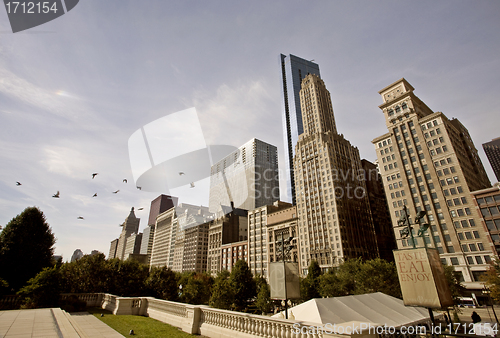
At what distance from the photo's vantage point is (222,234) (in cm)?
12606

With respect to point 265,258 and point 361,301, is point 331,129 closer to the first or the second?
point 265,258

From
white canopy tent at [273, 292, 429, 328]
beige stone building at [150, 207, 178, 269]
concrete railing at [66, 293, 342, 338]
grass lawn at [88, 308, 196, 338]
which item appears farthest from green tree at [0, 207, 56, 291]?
beige stone building at [150, 207, 178, 269]

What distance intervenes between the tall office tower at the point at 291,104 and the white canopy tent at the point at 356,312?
414 feet

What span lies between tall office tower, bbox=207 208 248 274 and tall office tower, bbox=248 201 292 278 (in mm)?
19796

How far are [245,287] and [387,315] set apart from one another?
1680 inches

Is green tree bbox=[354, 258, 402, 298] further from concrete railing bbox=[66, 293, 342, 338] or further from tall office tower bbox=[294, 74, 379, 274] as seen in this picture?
tall office tower bbox=[294, 74, 379, 274]

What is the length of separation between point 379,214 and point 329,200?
3764cm

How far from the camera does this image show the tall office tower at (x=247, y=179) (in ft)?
479

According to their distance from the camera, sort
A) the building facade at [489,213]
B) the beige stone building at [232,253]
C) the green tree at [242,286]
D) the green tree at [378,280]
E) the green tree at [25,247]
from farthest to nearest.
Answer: the beige stone building at [232,253], the building facade at [489,213], the green tree at [242,286], the green tree at [378,280], the green tree at [25,247]

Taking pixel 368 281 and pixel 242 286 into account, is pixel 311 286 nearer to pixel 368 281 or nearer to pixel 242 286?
pixel 242 286

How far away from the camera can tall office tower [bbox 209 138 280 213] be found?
146m

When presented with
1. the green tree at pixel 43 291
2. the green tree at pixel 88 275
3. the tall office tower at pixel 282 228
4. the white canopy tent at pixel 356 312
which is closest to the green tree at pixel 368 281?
the white canopy tent at pixel 356 312

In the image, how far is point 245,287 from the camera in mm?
52656

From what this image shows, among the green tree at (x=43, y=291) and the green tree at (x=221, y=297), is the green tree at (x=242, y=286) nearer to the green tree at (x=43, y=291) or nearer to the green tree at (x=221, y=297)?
the green tree at (x=221, y=297)
